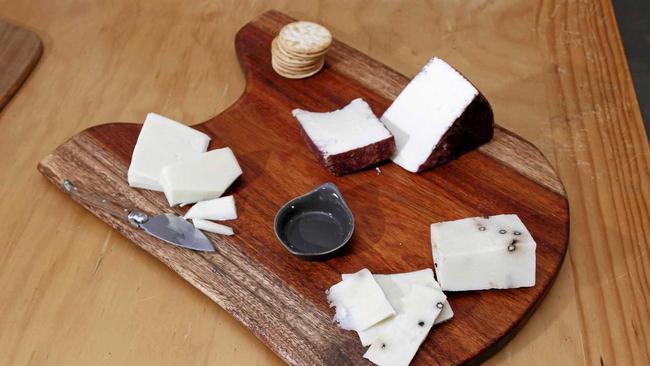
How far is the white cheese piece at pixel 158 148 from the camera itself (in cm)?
163

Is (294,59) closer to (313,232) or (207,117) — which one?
(207,117)

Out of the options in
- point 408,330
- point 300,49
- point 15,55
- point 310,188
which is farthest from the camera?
point 15,55

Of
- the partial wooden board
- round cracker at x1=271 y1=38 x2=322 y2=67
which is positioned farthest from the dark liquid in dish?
the partial wooden board

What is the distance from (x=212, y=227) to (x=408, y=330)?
48 centimetres

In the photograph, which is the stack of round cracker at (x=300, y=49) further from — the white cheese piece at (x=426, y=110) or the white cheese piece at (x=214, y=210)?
the white cheese piece at (x=214, y=210)

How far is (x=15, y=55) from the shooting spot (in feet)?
6.66

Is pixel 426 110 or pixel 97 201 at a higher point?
pixel 426 110

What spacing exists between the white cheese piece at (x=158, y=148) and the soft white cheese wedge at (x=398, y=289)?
0.51 metres

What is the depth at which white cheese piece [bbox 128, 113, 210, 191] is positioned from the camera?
64.3 inches

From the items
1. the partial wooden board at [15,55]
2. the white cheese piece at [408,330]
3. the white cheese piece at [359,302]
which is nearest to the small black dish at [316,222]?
the white cheese piece at [359,302]

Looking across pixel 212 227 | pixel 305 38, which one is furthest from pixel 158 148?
pixel 305 38

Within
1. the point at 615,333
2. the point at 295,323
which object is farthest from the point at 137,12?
the point at 615,333

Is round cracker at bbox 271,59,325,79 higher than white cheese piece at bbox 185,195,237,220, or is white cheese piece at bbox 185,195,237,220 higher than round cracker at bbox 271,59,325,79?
round cracker at bbox 271,59,325,79

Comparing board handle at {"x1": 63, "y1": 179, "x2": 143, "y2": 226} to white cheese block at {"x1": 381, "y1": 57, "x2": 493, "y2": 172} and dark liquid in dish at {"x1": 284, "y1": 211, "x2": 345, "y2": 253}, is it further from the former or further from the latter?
white cheese block at {"x1": 381, "y1": 57, "x2": 493, "y2": 172}
